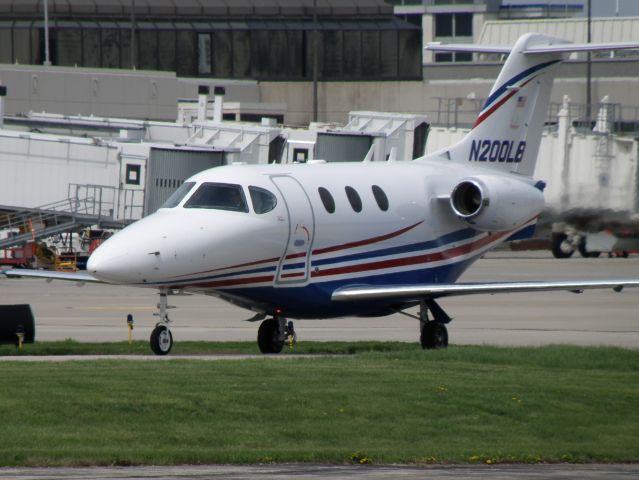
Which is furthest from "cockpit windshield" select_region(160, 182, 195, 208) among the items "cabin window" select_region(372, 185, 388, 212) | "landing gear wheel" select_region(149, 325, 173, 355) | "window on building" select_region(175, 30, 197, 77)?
"window on building" select_region(175, 30, 197, 77)

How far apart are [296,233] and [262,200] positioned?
34.0 inches

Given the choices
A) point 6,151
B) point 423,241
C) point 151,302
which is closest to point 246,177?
point 423,241

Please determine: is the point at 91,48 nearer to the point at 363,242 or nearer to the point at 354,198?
the point at 354,198

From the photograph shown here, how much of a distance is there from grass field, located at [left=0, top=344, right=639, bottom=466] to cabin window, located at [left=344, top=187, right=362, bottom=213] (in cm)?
604

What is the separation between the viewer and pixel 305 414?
653 inches

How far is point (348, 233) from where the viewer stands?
1023 inches

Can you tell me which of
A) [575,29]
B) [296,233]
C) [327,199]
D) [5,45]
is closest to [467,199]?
[327,199]

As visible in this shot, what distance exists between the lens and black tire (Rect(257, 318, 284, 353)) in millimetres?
25844

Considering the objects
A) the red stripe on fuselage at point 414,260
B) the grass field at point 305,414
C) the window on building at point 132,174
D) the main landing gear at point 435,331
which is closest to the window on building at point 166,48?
the window on building at point 132,174

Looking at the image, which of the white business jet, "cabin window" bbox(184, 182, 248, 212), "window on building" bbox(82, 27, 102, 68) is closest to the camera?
the white business jet

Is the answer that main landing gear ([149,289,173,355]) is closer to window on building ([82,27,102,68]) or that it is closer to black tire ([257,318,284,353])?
black tire ([257,318,284,353])

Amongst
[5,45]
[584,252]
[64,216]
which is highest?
[5,45]

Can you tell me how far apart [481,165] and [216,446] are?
1576 cm

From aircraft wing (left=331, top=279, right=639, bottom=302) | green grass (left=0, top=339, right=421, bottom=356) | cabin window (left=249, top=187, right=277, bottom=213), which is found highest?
cabin window (left=249, top=187, right=277, bottom=213)
